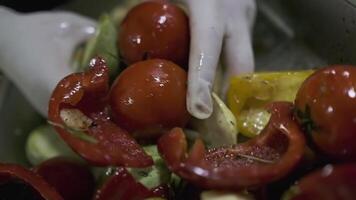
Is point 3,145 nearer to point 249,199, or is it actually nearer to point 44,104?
point 44,104

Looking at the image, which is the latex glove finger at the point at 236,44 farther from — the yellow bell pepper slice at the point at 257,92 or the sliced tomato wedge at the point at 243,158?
the sliced tomato wedge at the point at 243,158

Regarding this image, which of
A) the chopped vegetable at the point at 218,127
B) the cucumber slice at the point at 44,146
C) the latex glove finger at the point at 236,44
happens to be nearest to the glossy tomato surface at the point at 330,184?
the chopped vegetable at the point at 218,127

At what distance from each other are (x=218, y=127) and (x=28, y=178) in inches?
9.1

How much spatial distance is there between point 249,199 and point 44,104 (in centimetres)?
37

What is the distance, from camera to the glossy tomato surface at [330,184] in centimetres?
67

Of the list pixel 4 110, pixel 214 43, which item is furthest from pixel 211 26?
pixel 4 110

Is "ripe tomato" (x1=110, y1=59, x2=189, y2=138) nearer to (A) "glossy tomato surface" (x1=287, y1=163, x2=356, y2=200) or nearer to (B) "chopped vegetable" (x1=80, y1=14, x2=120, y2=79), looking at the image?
(B) "chopped vegetable" (x1=80, y1=14, x2=120, y2=79)

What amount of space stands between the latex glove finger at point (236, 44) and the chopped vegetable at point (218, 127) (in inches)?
2.8

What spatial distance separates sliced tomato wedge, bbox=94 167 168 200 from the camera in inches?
30.0

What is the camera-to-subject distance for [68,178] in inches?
34.7

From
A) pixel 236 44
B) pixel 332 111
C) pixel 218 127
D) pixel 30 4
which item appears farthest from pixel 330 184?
pixel 30 4

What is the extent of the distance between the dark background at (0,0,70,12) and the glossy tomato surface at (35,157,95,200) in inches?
13.5

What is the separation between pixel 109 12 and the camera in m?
1.14

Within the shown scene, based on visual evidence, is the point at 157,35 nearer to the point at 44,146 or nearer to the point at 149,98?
the point at 149,98
